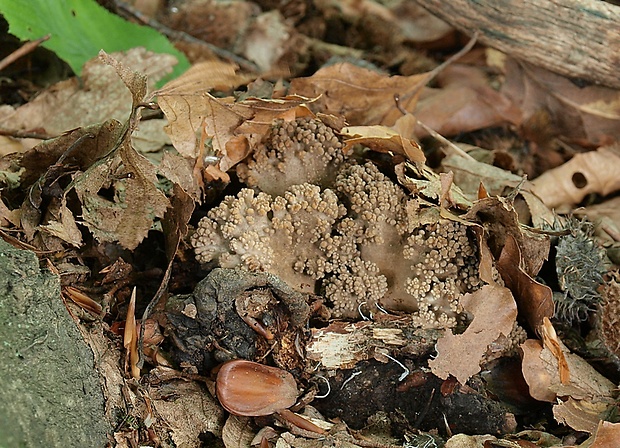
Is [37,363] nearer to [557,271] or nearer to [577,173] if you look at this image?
[557,271]

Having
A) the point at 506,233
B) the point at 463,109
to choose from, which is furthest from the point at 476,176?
the point at 463,109

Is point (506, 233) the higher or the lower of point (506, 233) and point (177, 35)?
the lower

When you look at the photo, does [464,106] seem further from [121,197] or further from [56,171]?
[56,171]

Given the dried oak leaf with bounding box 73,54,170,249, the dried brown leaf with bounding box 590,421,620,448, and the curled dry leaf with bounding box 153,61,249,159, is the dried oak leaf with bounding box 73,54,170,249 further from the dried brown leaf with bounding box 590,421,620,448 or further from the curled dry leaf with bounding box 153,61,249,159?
the dried brown leaf with bounding box 590,421,620,448

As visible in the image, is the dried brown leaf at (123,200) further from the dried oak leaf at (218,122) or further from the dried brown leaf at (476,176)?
the dried brown leaf at (476,176)

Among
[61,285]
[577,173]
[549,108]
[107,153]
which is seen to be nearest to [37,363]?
[61,285]

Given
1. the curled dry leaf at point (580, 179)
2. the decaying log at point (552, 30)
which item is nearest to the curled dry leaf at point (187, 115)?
the decaying log at point (552, 30)

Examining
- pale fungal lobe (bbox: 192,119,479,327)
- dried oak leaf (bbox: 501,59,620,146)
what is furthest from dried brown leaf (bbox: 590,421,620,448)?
dried oak leaf (bbox: 501,59,620,146)
